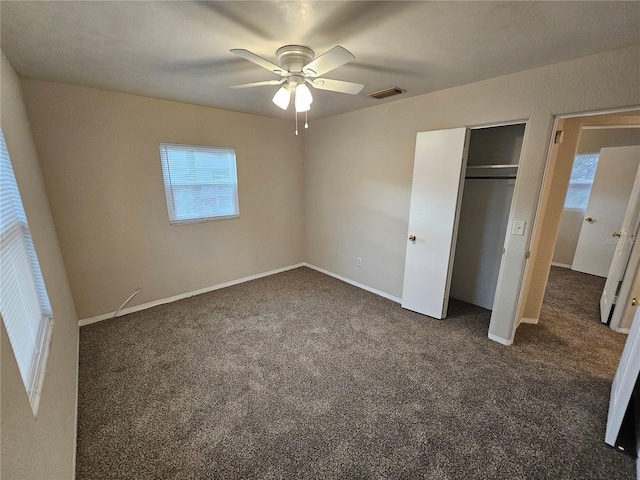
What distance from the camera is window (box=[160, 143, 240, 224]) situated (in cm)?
315

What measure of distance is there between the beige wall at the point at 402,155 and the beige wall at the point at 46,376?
3.15m

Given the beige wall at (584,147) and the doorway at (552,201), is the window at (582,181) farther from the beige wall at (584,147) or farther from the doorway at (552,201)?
the doorway at (552,201)

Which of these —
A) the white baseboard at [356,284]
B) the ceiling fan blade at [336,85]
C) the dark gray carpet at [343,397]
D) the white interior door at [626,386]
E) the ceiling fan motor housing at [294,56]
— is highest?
the ceiling fan motor housing at [294,56]

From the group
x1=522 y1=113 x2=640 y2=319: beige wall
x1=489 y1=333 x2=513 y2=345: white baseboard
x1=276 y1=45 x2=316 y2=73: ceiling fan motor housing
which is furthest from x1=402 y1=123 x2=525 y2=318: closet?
x1=276 y1=45 x2=316 y2=73: ceiling fan motor housing

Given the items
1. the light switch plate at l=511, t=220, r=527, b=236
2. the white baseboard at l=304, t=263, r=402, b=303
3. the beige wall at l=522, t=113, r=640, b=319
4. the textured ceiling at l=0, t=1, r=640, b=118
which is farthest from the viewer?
the white baseboard at l=304, t=263, r=402, b=303

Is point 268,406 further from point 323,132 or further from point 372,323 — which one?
point 323,132

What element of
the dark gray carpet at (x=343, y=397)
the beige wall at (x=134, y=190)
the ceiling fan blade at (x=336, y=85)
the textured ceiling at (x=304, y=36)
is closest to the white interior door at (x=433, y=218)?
the dark gray carpet at (x=343, y=397)

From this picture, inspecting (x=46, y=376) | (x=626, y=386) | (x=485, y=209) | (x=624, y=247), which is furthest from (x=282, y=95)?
(x=624, y=247)

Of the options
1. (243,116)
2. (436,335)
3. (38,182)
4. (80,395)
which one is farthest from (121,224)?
(436,335)

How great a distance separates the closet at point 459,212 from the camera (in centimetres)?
269

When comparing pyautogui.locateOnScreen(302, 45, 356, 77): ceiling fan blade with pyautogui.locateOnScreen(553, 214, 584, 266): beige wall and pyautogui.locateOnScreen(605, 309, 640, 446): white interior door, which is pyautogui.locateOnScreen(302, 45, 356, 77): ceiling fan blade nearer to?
pyautogui.locateOnScreen(605, 309, 640, 446): white interior door

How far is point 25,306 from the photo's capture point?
1.35 meters

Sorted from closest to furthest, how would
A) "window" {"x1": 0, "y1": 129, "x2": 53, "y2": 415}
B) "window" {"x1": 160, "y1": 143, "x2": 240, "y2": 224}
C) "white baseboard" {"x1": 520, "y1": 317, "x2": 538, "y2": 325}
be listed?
"window" {"x1": 0, "y1": 129, "x2": 53, "y2": 415} < "white baseboard" {"x1": 520, "y1": 317, "x2": 538, "y2": 325} < "window" {"x1": 160, "y1": 143, "x2": 240, "y2": 224}

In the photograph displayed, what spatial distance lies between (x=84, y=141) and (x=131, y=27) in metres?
1.68
